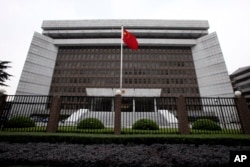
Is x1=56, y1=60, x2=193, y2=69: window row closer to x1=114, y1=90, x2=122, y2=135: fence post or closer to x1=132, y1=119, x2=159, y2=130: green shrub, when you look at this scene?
x1=132, y1=119, x2=159, y2=130: green shrub

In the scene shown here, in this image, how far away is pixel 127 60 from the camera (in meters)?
53.6

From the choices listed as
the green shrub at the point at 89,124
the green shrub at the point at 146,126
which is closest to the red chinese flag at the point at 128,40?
the green shrub at the point at 146,126

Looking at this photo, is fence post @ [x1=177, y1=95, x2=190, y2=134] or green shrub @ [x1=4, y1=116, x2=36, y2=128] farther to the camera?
green shrub @ [x1=4, y1=116, x2=36, y2=128]

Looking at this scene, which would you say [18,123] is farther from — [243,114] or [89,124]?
[243,114]

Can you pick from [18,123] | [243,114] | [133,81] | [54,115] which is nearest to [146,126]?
[243,114]

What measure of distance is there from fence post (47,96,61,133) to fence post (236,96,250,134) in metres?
12.5

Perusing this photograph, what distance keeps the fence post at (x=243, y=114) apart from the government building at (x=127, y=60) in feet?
122

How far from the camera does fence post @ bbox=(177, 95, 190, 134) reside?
9395 millimetres

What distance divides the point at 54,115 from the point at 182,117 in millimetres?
8762

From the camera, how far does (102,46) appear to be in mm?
55906

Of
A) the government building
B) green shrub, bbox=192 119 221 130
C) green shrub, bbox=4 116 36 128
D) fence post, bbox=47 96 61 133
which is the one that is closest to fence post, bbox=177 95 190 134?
green shrub, bbox=192 119 221 130

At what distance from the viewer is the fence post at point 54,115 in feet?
31.9

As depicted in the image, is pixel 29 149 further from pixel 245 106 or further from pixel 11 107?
pixel 245 106

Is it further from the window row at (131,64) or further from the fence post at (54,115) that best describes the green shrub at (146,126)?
the window row at (131,64)
